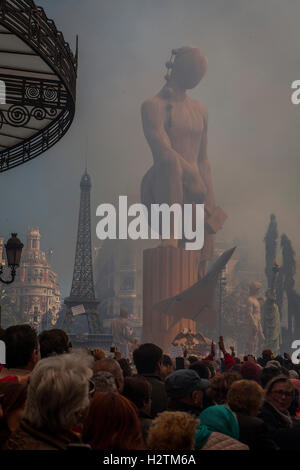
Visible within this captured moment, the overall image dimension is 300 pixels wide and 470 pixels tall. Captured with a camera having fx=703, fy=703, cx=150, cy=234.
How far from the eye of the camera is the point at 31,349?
15.1ft

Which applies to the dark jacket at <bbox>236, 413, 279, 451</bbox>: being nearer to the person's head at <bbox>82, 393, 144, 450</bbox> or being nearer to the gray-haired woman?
the person's head at <bbox>82, 393, 144, 450</bbox>

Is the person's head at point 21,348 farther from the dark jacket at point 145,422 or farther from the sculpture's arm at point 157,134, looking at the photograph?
the sculpture's arm at point 157,134

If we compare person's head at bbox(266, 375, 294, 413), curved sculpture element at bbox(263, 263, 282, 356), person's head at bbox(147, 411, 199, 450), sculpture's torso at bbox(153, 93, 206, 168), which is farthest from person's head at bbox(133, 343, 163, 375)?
sculpture's torso at bbox(153, 93, 206, 168)

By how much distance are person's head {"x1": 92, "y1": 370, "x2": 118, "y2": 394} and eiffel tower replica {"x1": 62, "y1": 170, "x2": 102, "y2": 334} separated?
68.6 meters

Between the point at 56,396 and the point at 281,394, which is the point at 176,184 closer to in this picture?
the point at 281,394

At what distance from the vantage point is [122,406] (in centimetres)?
305

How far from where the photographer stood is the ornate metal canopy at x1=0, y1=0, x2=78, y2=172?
669 cm

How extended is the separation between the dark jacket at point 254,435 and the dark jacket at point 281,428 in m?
0.38

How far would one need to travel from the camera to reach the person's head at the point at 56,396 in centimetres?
273

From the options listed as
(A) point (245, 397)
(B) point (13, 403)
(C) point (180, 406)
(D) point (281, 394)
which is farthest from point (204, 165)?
(B) point (13, 403)

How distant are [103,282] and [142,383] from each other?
117360mm

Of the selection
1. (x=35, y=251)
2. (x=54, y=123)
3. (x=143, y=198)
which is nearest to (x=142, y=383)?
(x=54, y=123)

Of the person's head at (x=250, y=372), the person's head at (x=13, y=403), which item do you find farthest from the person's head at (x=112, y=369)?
the person's head at (x=250, y=372)

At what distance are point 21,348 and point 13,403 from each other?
1.14 m
